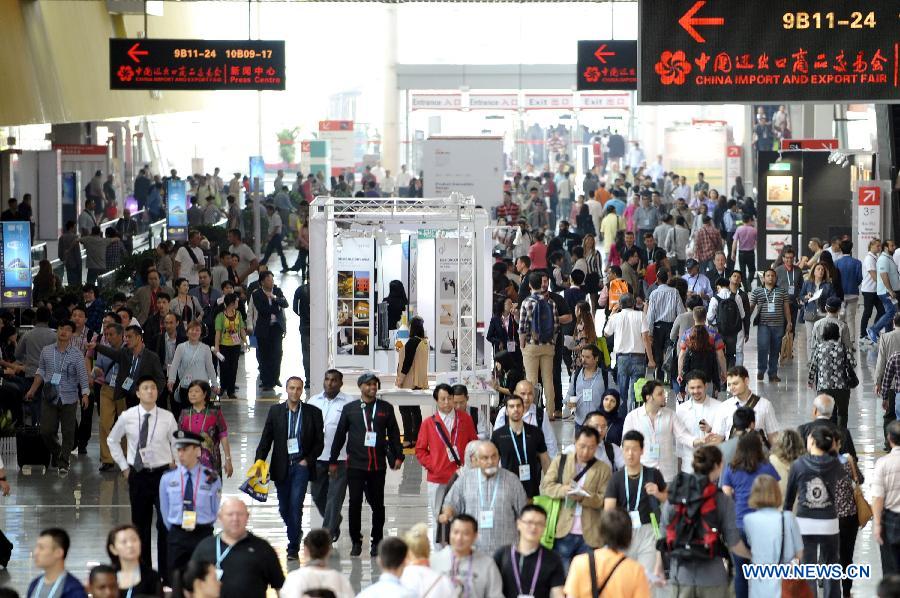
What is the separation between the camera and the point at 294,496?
12164 mm

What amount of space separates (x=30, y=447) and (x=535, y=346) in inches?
212

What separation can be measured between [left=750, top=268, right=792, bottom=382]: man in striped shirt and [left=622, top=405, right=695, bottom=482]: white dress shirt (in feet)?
24.8

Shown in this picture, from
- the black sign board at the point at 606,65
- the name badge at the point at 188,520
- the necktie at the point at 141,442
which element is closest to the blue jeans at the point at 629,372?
the necktie at the point at 141,442

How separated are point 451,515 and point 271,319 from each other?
33.1 feet

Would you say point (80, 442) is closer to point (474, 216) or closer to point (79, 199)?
point (474, 216)

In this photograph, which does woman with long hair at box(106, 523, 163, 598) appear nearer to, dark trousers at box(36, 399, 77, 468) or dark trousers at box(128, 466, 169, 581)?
dark trousers at box(128, 466, 169, 581)

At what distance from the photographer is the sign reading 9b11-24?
14.1 m

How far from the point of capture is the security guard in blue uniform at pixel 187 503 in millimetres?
10047

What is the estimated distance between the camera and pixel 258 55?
78.4 feet

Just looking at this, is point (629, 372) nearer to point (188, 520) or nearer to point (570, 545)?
point (570, 545)

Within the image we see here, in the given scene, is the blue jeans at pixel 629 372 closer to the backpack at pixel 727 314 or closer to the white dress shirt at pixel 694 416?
the backpack at pixel 727 314

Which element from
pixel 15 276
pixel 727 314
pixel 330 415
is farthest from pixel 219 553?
pixel 15 276

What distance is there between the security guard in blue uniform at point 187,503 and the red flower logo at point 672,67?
6.16 meters

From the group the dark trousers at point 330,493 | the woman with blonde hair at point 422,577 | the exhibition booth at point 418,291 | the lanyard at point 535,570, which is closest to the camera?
the woman with blonde hair at point 422,577
